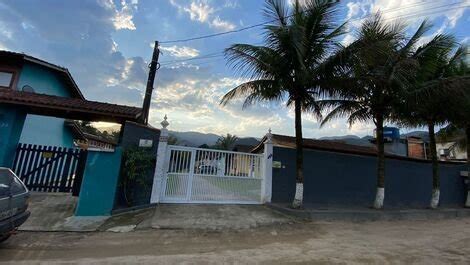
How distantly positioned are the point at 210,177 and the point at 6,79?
10.2m

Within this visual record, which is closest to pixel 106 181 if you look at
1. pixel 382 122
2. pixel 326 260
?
pixel 326 260

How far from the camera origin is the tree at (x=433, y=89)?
10281mm

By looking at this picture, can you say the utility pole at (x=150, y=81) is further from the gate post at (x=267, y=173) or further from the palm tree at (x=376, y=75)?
Result: the palm tree at (x=376, y=75)

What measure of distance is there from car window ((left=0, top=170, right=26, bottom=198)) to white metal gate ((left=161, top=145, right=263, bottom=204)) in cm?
429

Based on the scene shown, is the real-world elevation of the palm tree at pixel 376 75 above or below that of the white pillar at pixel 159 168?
above

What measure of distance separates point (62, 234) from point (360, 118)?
11.8m

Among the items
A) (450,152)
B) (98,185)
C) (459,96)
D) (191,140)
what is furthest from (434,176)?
(191,140)

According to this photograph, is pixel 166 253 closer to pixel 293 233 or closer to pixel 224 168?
pixel 293 233

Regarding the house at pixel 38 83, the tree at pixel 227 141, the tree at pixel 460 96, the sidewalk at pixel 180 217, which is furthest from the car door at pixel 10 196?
the tree at pixel 227 141

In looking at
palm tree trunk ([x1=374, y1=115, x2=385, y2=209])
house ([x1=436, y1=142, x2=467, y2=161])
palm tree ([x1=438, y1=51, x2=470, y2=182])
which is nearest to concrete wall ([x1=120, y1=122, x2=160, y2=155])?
palm tree trunk ([x1=374, y1=115, x2=385, y2=209])

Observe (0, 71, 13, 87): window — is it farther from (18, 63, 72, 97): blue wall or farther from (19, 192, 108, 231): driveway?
(19, 192, 108, 231): driveway

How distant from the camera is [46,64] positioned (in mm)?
13133

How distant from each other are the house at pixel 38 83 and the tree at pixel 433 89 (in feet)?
53.3

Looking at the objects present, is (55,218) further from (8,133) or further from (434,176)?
(434,176)
